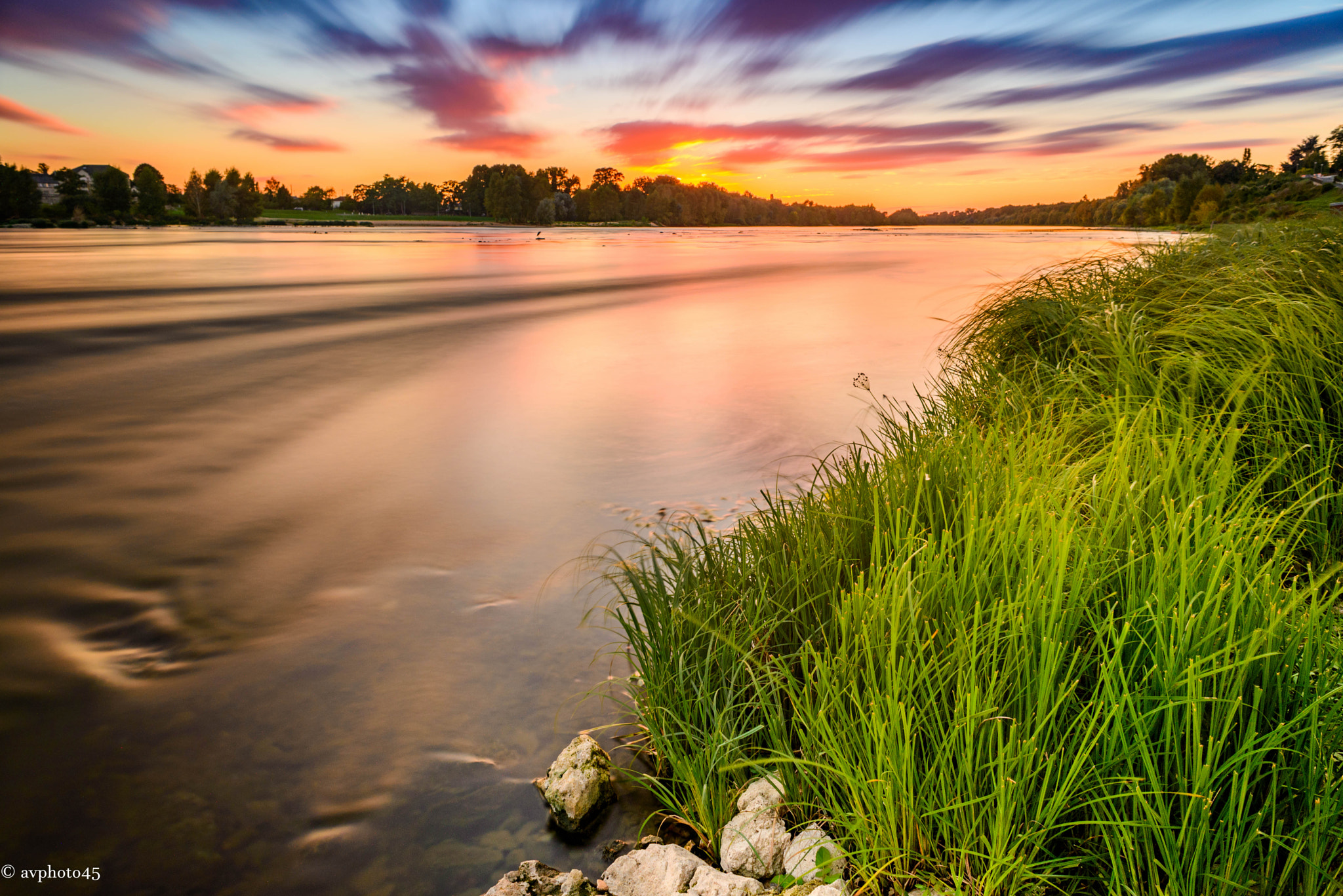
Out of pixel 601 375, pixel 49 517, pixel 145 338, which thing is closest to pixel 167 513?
pixel 49 517

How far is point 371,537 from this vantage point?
6.10m

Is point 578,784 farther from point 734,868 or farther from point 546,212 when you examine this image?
point 546,212

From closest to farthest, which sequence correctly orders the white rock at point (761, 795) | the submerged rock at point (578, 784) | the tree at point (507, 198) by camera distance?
the white rock at point (761, 795) → the submerged rock at point (578, 784) → the tree at point (507, 198)

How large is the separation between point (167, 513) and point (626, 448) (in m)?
4.67

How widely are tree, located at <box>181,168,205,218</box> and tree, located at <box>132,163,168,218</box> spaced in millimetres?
13136

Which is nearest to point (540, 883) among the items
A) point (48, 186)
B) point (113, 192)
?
point (113, 192)

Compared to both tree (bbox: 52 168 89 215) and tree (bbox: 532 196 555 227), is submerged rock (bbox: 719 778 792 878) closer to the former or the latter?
tree (bbox: 52 168 89 215)

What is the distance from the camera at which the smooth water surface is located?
121 inches

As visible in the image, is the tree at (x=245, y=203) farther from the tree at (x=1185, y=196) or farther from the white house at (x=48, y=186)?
the tree at (x=1185, y=196)

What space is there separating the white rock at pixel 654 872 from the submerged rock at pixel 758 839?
111 mm

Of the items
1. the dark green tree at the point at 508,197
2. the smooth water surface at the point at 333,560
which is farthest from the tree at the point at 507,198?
the smooth water surface at the point at 333,560

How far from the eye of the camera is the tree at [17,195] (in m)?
81.8

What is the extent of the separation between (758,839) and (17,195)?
117 metres

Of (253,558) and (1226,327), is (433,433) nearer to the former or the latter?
(253,558)
